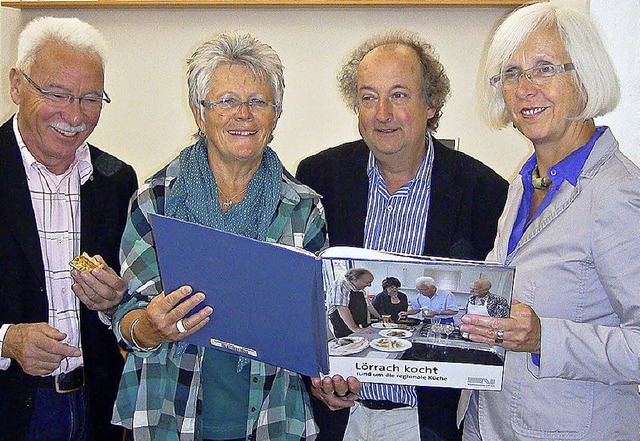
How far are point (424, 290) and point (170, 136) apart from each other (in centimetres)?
271

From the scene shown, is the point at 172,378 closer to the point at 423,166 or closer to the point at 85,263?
the point at 85,263

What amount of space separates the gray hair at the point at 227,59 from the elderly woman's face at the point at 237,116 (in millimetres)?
13

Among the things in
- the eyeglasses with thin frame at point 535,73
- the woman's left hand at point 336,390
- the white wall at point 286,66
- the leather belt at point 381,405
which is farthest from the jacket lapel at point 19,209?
the white wall at point 286,66

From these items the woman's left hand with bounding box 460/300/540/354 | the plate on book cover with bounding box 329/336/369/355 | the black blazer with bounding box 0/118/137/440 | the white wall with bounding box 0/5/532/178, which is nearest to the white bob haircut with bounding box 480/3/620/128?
the woman's left hand with bounding box 460/300/540/354

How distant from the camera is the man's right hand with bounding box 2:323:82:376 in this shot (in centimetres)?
176

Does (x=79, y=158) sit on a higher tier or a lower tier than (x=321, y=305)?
higher

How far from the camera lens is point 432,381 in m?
1.52

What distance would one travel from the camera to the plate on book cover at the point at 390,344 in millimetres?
1521

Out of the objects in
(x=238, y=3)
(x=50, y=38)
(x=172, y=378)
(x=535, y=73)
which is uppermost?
(x=238, y=3)

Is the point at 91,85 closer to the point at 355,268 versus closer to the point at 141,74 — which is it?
the point at 355,268

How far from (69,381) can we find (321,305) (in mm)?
827

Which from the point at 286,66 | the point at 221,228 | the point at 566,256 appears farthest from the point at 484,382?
A: the point at 286,66

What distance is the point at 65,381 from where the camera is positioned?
195 cm

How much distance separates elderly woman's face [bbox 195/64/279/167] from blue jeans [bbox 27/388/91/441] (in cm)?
77
